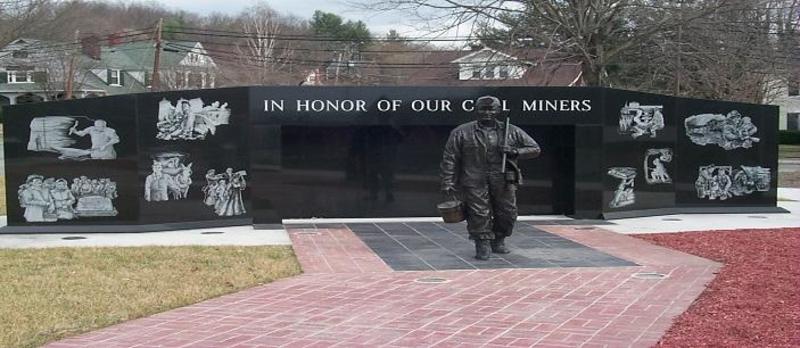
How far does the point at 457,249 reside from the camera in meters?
10.6

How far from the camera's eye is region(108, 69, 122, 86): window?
236 ft

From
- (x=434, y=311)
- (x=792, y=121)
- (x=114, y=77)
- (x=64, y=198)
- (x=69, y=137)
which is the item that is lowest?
(x=434, y=311)

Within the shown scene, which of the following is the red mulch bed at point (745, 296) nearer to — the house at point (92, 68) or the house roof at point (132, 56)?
the house at point (92, 68)

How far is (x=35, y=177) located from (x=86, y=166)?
0.79m

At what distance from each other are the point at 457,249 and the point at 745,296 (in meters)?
3.98

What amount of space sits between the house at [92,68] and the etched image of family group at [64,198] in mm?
34636

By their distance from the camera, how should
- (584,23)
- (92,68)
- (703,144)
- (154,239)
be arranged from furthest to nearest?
1. (92,68)
2. (584,23)
3. (703,144)
4. (154,239)

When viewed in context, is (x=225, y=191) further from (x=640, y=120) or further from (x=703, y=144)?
(x=703, y=144)

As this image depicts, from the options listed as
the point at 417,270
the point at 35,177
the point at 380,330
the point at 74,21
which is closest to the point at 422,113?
the point at 417,270

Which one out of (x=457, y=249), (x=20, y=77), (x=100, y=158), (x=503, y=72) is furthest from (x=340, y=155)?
(x=20, y=77)

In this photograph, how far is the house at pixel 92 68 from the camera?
51188 millimetres

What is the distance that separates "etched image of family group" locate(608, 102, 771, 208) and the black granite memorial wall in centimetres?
2

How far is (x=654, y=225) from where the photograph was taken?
13438 millimetres

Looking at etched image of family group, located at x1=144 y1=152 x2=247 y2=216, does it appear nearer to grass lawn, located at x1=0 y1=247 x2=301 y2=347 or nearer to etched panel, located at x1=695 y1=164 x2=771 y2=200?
grass lawn, located at x1=0 y1=247 x2=301 y2=347
